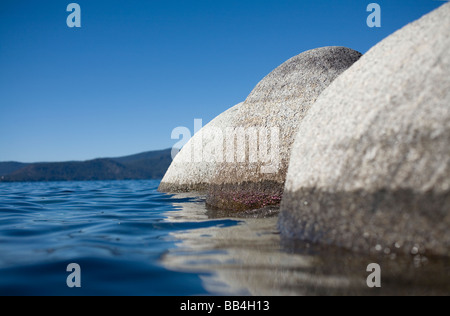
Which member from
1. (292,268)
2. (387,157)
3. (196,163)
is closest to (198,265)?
(292,268)

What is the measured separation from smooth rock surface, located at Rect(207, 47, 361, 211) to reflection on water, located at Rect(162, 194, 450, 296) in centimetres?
173

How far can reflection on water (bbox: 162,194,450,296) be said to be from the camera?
2.16m

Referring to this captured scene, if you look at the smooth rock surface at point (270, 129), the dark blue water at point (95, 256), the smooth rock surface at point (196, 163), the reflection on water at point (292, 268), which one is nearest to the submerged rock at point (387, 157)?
the reflection on water at point (292, 268)

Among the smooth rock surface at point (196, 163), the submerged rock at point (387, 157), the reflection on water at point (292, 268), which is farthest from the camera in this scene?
the smooth rock surface at point (196, 163)

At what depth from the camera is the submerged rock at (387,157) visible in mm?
2477

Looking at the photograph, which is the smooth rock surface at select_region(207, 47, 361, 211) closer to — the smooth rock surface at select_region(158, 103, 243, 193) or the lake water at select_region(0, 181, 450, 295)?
the lake water at select_region(0, 181, 450, 295)

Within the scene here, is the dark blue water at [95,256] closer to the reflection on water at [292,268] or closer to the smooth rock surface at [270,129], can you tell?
the reflection on water at [292,268]

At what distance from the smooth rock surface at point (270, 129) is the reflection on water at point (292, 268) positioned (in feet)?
5.66

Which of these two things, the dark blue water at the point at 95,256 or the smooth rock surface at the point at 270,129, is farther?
the smooth rock surface at the point at 270,129

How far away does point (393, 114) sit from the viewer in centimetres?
271

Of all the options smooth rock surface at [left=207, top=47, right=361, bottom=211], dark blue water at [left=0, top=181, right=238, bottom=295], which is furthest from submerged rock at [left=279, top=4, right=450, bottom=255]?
smooth rock surface at [left=207, top=47, right=361, bottom=211]
